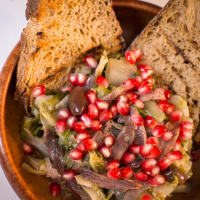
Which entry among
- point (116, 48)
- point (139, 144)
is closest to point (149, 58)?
point (116, 48)

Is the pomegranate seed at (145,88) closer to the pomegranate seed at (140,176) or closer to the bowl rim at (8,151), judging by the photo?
the pomegranate seed at (140,176)

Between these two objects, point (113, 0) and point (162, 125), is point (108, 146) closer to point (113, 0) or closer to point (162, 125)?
point (162, 125)

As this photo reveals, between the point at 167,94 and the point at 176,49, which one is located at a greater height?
the point at 176,49

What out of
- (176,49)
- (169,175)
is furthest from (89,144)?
(176,49)

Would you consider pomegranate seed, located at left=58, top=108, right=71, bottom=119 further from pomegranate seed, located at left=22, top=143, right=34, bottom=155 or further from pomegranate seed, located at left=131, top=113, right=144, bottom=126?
pomegranate seed, located at left=131, top=113, right=144, bottom=126

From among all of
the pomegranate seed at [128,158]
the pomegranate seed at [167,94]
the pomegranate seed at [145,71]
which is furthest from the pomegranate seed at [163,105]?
the pomegranate seed at [128,158]

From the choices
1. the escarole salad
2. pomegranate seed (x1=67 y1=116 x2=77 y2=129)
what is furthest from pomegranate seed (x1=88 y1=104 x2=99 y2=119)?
pomegranate seed (x1=67 y1=116 x2=77 y2=129)

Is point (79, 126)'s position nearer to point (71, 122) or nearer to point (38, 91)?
point (71, 122)
